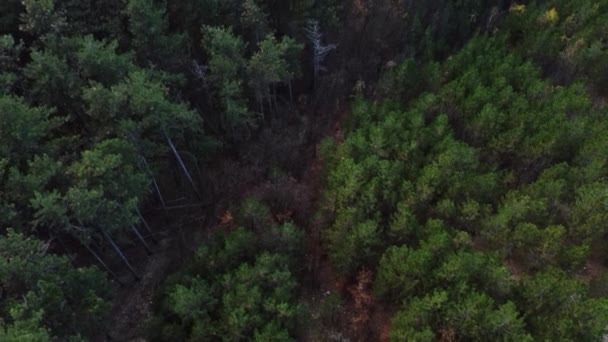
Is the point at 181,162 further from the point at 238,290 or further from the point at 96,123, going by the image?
the point at 238,290

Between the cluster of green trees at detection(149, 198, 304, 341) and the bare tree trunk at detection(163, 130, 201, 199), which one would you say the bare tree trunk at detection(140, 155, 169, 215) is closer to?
the bare tree trunk at detection(163, 130, 201, 199)

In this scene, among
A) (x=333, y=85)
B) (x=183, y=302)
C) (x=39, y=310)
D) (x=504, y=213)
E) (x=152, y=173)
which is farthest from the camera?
(x=333, y=85)

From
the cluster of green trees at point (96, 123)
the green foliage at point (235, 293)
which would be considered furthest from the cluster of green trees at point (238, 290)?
the cluster of green trees at point (96, 123)

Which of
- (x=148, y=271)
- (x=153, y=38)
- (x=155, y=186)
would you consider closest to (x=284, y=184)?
(x=155, y=186)

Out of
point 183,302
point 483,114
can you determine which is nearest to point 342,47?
point 483,114

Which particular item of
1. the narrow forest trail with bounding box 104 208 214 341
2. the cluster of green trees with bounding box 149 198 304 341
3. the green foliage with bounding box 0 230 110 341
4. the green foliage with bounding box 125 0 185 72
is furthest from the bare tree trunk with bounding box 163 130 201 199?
the green foliage with bounding box 0 230 110 341

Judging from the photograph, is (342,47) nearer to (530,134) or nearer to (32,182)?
(530,134)
